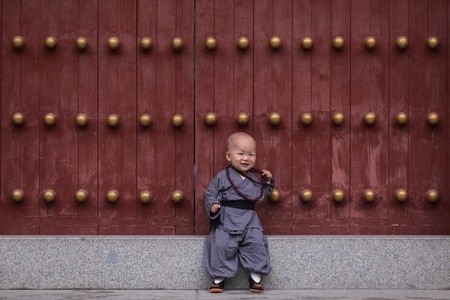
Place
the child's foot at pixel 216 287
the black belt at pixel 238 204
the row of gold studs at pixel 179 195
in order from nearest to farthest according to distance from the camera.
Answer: the child's foot at pixel 216 287 → the black belt at pixel 238 204 → the row of gold studs at pixel 179 195

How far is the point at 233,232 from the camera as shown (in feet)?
16.3

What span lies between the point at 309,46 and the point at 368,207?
962 mm

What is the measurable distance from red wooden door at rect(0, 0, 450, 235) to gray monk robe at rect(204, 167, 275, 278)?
0.79 ft

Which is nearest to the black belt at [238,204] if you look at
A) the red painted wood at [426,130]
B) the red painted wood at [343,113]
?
the red painted wood at [343,113]

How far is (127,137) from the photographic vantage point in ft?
17.2

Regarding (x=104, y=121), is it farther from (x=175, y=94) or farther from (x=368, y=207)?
(x=368, y=207)

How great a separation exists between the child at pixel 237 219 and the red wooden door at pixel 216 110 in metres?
0.23

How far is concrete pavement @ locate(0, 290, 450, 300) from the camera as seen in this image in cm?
475

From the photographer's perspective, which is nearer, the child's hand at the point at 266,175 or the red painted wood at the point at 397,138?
the child's hand at the point at 266,175

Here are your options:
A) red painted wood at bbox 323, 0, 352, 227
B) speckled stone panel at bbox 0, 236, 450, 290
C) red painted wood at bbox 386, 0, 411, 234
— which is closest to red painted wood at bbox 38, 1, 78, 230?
speckled stone panel at bbox 0, 236, 450, 290

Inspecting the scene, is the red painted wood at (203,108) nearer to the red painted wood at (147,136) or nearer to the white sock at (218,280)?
the red painted wood at (147,136)

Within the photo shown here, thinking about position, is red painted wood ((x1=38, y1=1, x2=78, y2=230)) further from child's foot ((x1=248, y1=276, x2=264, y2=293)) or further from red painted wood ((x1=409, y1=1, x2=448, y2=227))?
red painted wood ((x1=409, y1=1, x2=448, y2=227))

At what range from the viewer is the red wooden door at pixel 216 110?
5238 mm

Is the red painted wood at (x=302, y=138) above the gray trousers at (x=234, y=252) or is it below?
above
